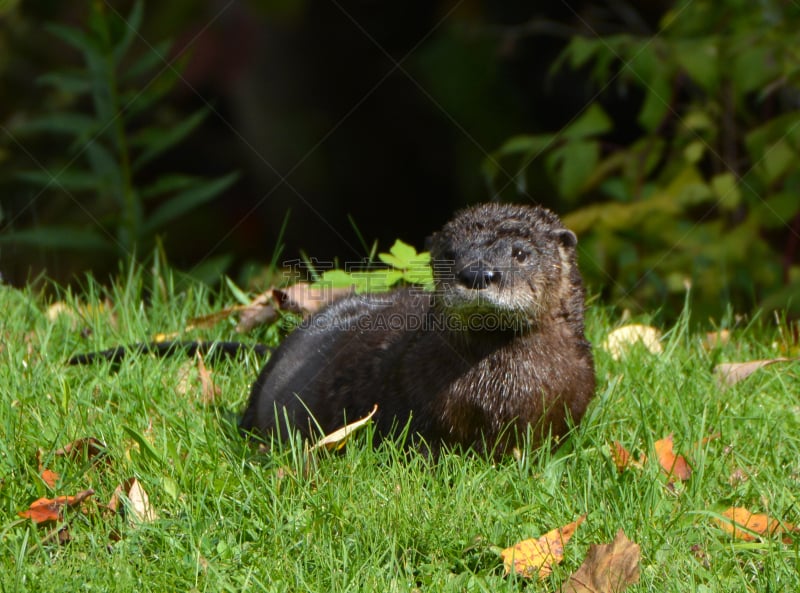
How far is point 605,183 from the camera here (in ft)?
16.6

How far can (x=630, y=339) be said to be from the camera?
155 inches

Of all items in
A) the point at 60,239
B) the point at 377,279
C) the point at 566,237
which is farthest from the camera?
the point at 60,239

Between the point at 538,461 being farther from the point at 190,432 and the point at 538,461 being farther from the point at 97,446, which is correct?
the point at 97,446

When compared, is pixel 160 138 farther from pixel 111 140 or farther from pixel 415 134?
pixel 415 134

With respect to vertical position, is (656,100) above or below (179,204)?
above

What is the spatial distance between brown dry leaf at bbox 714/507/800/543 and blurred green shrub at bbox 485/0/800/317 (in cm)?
181

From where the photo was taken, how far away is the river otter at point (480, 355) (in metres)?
3.04

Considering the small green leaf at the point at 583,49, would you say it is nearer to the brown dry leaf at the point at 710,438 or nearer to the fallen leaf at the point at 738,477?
the brown dry leaf at the point at 710,438

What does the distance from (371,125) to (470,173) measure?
135 centimetres

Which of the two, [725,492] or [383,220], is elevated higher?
[725,492]

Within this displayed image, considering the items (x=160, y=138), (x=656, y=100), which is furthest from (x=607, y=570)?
(x=160, y=138)

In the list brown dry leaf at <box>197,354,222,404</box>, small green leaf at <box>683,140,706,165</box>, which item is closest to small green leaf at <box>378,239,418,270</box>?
brown dry leaf at <box>197,354,222,404</box>

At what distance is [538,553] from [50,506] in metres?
1.26

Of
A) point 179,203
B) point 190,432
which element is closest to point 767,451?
point 190,432
